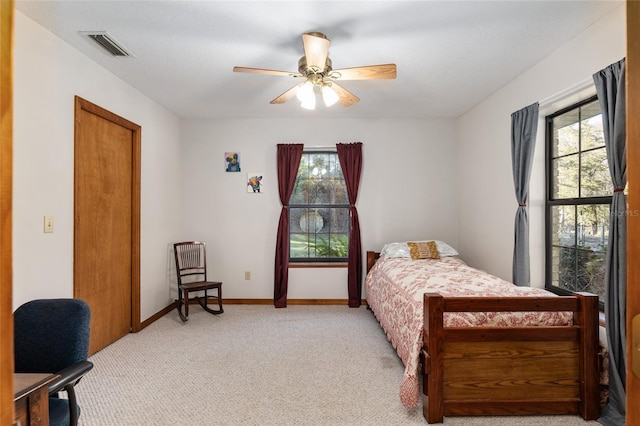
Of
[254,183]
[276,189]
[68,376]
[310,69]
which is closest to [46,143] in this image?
[68,376]

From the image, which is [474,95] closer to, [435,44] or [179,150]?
[435,44]

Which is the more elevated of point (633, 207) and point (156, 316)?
point (633, 207)

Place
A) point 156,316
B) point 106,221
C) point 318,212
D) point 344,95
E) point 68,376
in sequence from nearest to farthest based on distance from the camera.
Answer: point 68,376
point 344,95
point 106,221
point 156,316
point 318,212

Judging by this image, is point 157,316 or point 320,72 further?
point 157,316

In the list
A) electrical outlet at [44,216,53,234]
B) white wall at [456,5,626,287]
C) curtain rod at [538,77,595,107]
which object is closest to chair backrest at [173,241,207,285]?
electrical outlet at [44,216,53,234]

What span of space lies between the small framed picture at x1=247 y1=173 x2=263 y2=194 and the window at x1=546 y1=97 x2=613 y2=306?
11.0 ft

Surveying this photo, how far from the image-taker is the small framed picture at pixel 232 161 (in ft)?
15.4

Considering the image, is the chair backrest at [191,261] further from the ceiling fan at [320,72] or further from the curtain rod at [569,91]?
the curtain rod at [569,91]

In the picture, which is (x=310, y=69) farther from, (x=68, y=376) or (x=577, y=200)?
(x=577, y=200)

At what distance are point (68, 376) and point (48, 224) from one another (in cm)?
161

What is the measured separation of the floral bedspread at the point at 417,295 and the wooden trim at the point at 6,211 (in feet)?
6.79

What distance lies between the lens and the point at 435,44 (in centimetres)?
261

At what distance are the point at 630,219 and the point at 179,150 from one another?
4.86m

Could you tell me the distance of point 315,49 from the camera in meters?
2.18
